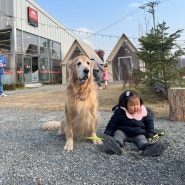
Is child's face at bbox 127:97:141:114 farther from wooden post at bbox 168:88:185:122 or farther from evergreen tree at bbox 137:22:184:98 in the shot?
evergreen tree at bbox 137:22:184:98

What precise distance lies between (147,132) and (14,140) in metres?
1.91

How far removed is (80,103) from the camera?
130 inches

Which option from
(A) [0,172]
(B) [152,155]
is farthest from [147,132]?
(A) [0,172]

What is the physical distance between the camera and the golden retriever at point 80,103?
3297mm

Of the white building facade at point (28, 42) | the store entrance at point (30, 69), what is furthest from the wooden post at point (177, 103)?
the store entrance at point (30, 69)

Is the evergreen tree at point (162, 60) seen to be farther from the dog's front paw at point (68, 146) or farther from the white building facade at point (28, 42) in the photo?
the white building facade at point (28, 42)

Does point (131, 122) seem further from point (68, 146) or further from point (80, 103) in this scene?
point (68, 146)

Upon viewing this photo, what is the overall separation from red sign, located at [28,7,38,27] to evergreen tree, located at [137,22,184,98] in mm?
15821

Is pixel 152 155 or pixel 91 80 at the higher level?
pixel 91 80

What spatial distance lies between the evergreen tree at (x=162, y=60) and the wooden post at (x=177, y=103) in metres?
2.08

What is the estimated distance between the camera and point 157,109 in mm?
5801

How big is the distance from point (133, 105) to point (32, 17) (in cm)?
1964

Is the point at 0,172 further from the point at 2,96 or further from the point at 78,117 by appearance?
the point at 2,96

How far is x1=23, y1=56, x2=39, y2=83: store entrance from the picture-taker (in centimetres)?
1981
